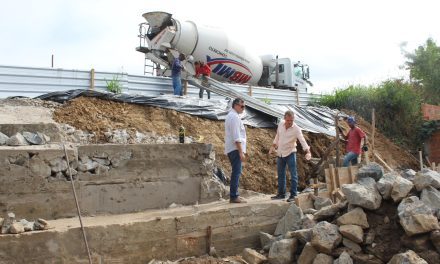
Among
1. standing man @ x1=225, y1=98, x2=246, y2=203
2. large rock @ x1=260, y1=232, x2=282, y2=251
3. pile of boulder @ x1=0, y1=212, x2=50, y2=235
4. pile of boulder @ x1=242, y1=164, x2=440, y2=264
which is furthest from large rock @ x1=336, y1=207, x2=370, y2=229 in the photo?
pile of boulder @ x1=0, y1=212, x2=50, y2=235

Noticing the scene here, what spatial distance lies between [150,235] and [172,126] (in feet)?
14.4

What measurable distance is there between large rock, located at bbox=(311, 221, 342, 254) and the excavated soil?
11.9 ft

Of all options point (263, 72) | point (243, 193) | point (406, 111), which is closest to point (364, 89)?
point (406, 111)

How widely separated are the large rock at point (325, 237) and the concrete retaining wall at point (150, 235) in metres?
1.16

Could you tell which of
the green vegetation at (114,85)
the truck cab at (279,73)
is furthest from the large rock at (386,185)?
the truck cab at (279,73)

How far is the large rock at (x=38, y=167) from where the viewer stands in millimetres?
5762

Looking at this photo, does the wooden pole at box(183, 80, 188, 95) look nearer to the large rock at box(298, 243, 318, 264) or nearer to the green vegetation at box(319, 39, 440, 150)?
the green vegetation at box(319, 39, 440, 150)

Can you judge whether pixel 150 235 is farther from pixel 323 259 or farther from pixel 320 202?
pixel 320 202

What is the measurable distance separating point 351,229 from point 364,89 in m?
12.2

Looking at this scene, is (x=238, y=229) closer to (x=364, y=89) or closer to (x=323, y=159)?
(x=323, y=159)

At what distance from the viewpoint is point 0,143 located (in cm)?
623

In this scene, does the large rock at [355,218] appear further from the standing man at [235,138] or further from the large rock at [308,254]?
the standing man at [235,138]

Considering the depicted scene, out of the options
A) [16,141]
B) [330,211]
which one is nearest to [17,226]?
[16,141]

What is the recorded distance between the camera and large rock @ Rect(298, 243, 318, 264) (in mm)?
5285
